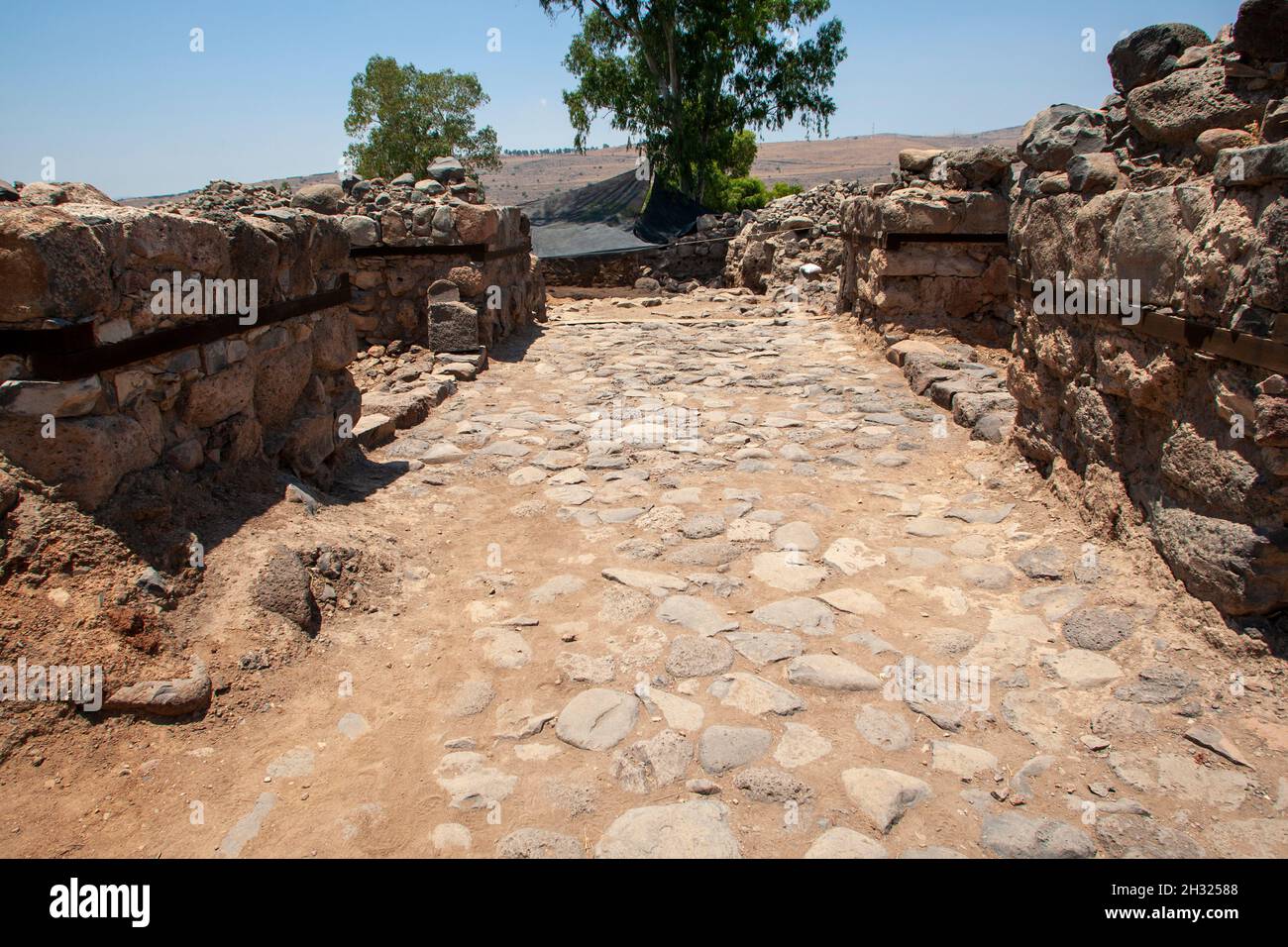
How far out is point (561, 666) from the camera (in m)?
3.19

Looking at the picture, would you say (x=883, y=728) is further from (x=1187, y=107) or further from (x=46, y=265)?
(x=46, y=265)

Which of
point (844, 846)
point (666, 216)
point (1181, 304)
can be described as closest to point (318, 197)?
point (1181, 304)

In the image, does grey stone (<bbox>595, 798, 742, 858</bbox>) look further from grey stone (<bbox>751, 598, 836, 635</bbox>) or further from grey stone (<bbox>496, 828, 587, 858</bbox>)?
grey stone (<bbox>751, 598, 836, 635</bbox>)

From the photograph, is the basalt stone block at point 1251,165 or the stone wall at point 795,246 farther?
the stone wall at point 795,246

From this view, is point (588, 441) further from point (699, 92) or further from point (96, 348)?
point (699, 92)

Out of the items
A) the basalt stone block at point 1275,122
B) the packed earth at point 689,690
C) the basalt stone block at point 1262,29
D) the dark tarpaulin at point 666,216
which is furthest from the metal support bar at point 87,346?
the dark tarpaulin at point 666,216

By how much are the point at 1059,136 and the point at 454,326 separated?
5893 millimetres

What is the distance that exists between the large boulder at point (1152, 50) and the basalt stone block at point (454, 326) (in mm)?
6126

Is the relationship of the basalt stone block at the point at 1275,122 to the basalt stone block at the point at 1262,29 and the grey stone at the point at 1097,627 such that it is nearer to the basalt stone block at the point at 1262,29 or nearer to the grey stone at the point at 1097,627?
the basalt stone block at the point at 1262,29

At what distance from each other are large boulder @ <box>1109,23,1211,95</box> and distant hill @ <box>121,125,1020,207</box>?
51.1m

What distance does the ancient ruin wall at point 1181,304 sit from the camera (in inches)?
111
